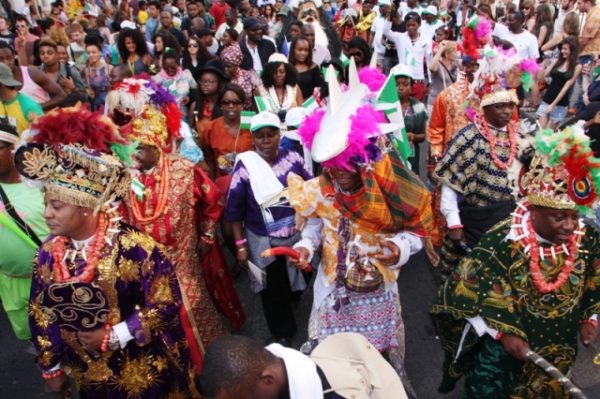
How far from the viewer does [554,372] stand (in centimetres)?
254

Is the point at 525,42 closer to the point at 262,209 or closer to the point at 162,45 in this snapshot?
the point at 162,45

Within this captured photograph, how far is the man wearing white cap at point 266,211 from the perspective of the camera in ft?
13.1

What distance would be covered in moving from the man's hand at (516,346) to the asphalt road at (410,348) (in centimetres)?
121

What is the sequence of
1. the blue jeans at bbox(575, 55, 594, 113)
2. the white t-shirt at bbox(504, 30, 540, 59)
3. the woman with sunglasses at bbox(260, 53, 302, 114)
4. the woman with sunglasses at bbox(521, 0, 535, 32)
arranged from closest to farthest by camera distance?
the woman with sunglasses at bbox(260, 53, 302, 114) → the blue jeans at bbox(575, 55, 594, 113) → the white t-shirt at bbox(504, 30, 540, 59) → the woman with sunglasses at bbox(521, 0, 535, 32)

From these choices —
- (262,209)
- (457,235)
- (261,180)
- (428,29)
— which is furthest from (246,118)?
(428,29)

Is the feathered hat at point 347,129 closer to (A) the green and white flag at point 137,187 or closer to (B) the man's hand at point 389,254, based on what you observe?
(B) the man's hand at point 389,254

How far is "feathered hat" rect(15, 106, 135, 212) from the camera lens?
245 centimetres

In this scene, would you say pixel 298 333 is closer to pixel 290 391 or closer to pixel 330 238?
pixel 330 238

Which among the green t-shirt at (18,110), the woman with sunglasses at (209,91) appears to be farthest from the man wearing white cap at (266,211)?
the green t-shirt at (18,110)

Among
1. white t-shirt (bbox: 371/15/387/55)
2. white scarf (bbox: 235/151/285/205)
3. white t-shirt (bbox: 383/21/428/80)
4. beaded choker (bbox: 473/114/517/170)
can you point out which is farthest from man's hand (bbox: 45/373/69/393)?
white t-shirt (bbox: 371/15/387/55)

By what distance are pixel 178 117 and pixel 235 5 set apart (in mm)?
10875

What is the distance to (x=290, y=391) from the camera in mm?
1823

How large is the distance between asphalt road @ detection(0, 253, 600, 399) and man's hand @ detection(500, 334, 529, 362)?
121cm

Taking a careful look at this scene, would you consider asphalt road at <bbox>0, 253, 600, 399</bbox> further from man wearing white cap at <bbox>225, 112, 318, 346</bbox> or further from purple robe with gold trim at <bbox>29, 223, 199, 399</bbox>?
purple robe with gold trim at <bbox>29, 223, 199, 399</bbox>
